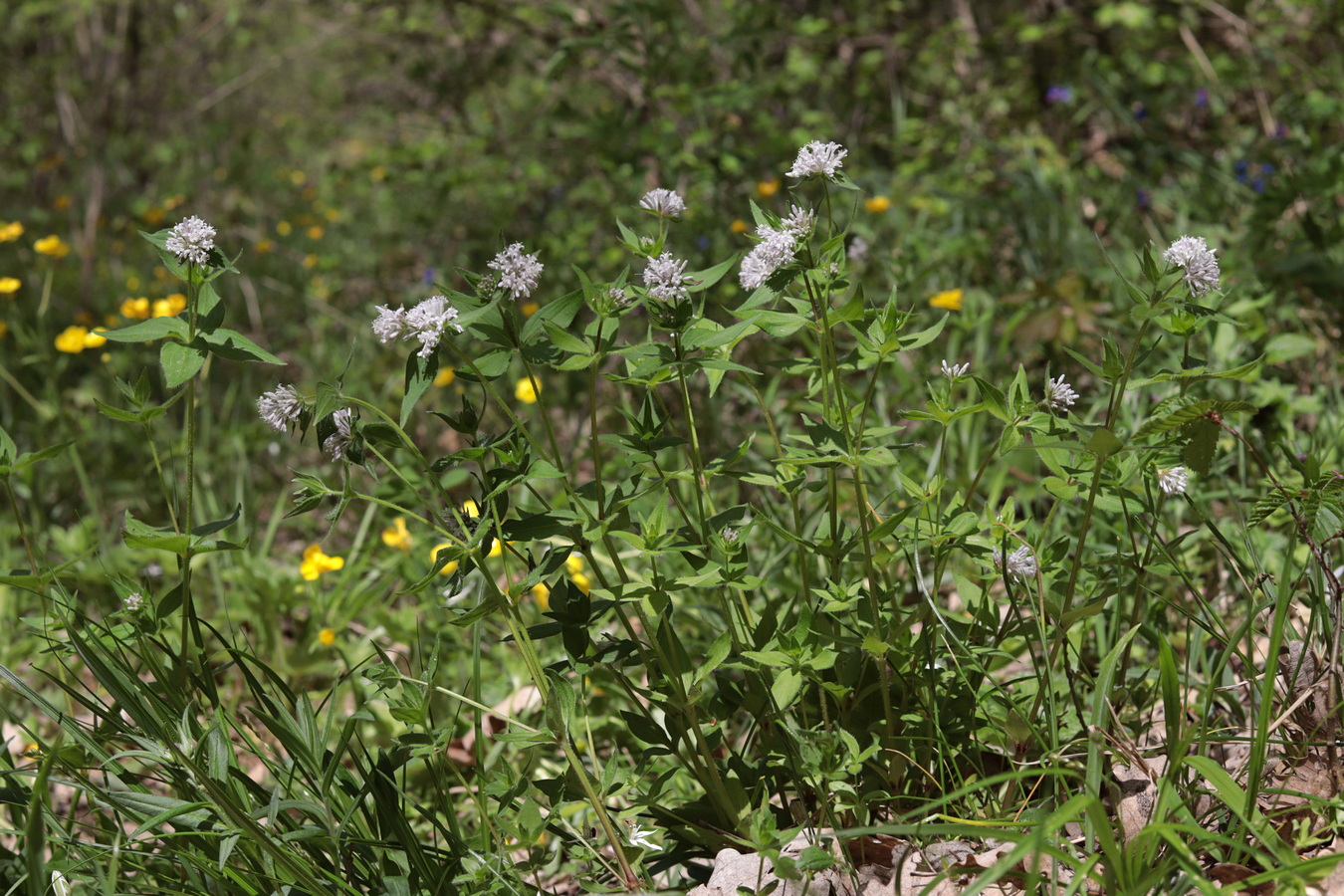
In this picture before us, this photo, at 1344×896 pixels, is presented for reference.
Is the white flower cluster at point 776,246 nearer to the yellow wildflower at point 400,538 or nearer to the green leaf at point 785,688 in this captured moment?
the green leaf at point 785,688

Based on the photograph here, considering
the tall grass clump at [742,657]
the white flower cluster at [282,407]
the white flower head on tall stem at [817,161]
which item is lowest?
the tall grass clump at [742,657]

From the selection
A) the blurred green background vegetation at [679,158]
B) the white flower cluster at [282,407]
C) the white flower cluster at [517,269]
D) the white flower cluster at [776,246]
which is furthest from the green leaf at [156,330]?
the blurred green background vegetation at [679,158]

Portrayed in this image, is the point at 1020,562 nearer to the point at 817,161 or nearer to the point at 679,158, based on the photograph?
the point at 817,161

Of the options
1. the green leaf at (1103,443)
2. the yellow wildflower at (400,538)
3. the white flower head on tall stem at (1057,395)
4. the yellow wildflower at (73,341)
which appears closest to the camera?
the green leaf at (1103,443)

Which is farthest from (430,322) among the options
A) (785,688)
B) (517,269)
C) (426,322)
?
(785,688)

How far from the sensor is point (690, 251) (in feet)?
10.5

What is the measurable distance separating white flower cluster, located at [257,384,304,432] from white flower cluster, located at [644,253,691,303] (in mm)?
401

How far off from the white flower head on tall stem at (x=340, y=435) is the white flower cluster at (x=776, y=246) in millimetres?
459

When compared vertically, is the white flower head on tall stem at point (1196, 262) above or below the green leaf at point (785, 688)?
above

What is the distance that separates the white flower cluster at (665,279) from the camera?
1.08 meters

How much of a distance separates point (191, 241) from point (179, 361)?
13cm

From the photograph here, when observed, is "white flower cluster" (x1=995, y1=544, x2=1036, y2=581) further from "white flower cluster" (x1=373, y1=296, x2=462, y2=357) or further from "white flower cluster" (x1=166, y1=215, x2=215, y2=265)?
"white flower cluster" (x1=166, y1=215, x2=215, y2=265)

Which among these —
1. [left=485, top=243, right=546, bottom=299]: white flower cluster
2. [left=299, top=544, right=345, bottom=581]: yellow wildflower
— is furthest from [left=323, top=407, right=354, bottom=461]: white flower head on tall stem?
[left=299, top=544, right=345, bottom=581]: yellow wildflower

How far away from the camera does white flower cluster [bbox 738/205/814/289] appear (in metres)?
1.09
